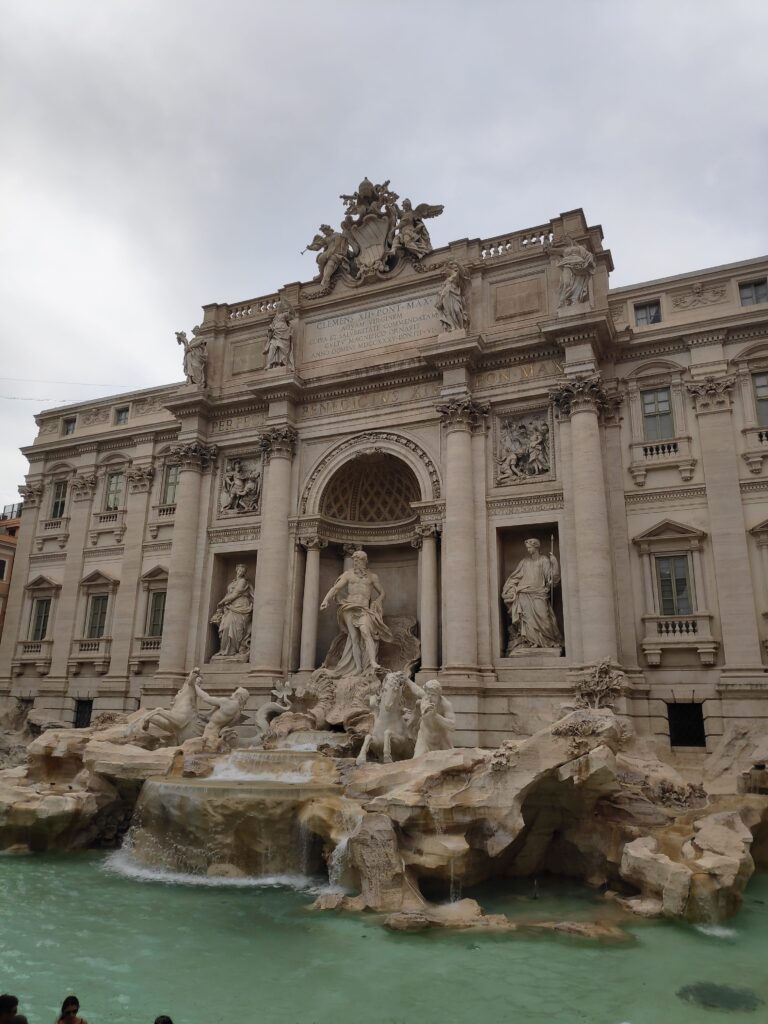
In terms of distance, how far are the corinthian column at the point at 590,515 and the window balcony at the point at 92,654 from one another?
15507 millimetres

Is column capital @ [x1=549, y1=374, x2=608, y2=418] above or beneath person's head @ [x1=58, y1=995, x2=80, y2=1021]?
above

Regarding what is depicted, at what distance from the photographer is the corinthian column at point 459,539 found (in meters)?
18.0

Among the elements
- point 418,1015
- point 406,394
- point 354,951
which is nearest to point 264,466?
point 406,394

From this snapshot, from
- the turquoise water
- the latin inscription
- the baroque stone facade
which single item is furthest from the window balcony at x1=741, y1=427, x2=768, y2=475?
the turquoise water

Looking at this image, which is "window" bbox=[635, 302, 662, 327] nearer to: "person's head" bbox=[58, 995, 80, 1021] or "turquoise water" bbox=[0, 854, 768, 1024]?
"turquoise water" bbox=[0, 854, 768, 1024]

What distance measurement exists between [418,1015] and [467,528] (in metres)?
13.0

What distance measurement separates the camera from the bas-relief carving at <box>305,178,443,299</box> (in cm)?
2256

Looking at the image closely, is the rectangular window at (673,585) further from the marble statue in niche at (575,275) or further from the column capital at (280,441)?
the column capital at (280,441)

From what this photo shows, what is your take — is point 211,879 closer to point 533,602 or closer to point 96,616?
point 533,602

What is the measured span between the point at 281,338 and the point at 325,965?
1848 centimetres

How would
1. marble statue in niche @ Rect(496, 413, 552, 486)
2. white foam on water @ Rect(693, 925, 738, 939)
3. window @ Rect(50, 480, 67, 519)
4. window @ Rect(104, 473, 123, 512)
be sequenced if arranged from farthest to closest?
1. window @ Rect(50, 480, 67, 519)
2. window @ Rect(104, 473, 123, 512)
3. marble statue in niche @ Rect(496, 413, 552, 486)
4. white foam on water @ Rect(693, 925, 738, 939)

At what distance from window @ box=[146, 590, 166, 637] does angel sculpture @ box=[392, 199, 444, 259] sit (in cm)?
1333

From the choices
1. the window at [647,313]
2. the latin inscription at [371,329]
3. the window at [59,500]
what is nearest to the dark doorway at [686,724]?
the window at [647,313]

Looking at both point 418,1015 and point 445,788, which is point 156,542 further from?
point 418,1015
